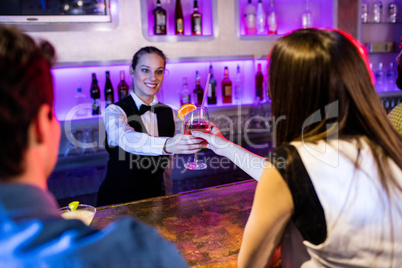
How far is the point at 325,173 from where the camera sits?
2.77 ft

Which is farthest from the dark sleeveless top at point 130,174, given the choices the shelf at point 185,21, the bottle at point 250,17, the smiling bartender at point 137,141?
the bottle at point 250,17

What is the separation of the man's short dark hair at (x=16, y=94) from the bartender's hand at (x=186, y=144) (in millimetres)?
1336

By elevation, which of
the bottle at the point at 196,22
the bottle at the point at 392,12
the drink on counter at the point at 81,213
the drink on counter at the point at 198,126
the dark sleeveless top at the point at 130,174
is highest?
the bottle at the point at 392,12

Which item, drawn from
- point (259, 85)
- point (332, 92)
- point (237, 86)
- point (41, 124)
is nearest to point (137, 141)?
point (332, 92)

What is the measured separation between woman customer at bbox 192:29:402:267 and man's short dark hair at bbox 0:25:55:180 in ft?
1.91

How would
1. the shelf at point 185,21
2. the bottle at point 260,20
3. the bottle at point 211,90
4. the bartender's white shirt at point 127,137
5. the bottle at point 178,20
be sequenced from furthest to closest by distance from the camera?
the bottle at point 260,20 → the bottle at point 211,90 → the bottle at point 178,20 → the shelf at point 185,21 → the bartender's white shirt at point 127,137

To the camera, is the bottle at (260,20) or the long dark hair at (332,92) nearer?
the long dark hair at (332,92)

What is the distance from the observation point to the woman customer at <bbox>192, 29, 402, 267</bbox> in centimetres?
83

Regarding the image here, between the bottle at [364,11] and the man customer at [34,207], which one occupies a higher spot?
the bottle at [364,11]

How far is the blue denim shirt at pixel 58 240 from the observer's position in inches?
18.6

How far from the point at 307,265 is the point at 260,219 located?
0.65 ft

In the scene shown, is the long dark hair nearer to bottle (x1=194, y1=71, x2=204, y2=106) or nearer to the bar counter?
the bar counter

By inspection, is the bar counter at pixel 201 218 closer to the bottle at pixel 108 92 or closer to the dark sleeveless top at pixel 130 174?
the dark sleeveless top at pixel 130 174

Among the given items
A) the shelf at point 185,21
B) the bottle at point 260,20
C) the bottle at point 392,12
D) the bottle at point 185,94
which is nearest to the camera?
the shelf at point 185,21
